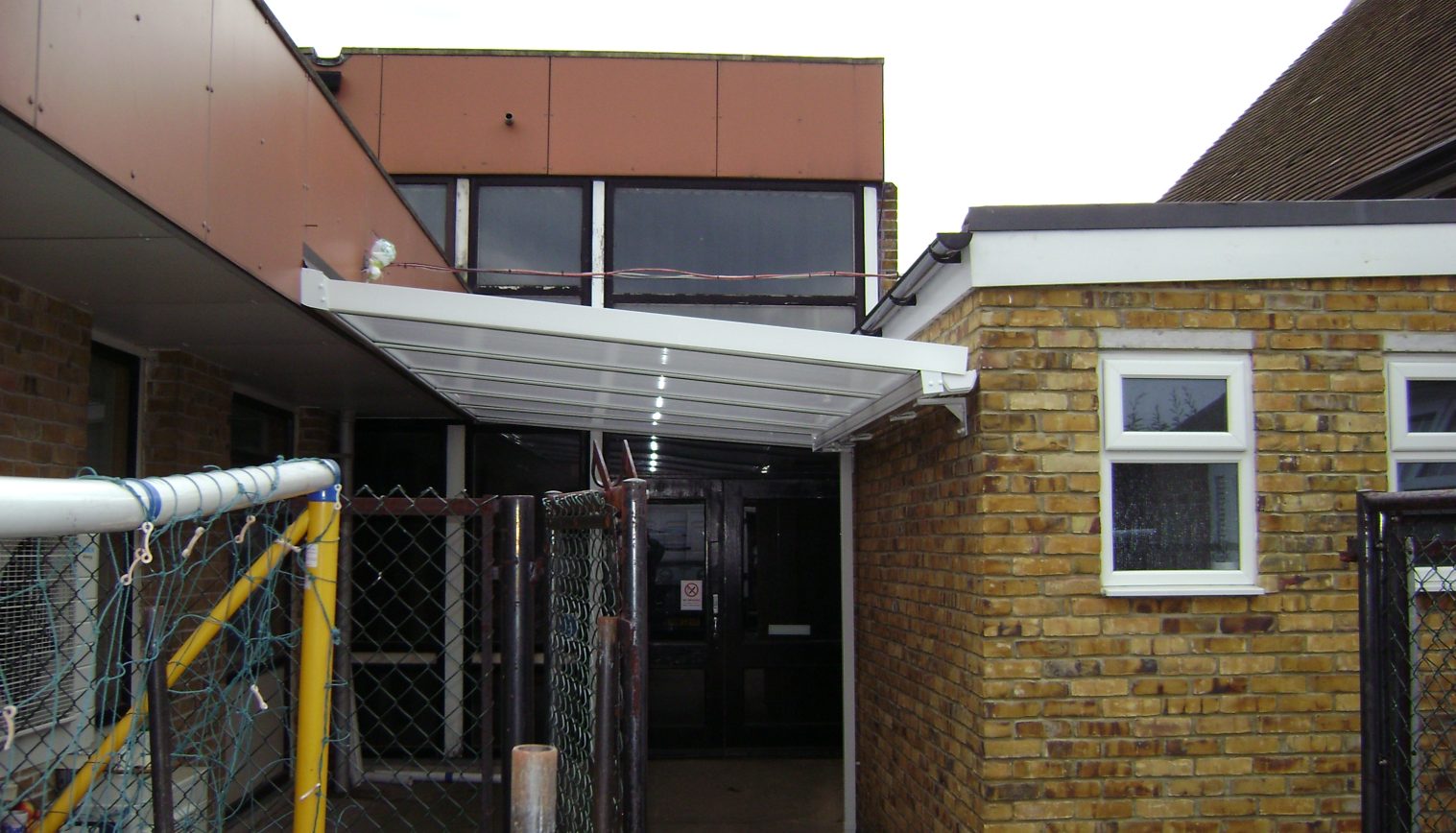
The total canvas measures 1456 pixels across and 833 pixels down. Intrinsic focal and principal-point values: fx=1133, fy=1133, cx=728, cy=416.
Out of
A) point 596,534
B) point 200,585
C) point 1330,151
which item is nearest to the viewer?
point 596,534

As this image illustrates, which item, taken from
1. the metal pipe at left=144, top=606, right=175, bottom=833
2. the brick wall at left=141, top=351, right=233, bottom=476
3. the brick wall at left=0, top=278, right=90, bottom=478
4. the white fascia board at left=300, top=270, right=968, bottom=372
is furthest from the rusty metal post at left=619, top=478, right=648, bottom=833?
the brick wall at left=141, top=351, right=233, bottom=476

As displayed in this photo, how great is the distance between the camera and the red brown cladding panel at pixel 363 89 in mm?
9188

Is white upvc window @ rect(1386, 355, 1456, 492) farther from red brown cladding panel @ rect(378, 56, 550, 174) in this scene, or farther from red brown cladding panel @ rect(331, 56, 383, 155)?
red brown cladding panel @ rect(331, 56, 383, 155)

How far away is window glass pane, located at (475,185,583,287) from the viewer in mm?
9195

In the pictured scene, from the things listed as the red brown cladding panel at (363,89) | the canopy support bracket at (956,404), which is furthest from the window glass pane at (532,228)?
the canopy support bracket at (956,404)

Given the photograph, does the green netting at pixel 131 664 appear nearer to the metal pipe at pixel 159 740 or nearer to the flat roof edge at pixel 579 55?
the metal pipe at pixel 159 740

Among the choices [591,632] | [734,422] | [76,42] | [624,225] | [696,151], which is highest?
[696,151]

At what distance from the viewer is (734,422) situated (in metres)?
7.30

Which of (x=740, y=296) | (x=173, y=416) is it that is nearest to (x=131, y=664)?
(x=173, y=416)

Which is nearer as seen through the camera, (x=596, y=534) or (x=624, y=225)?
(x=596, y=534)

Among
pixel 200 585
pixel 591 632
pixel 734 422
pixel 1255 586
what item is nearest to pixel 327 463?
pixel 591 632

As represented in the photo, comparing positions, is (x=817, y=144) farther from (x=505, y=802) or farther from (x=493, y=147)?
(x=505, y=802)

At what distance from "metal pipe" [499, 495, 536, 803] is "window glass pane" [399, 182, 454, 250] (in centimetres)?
677

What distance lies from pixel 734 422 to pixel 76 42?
15.9 ft
